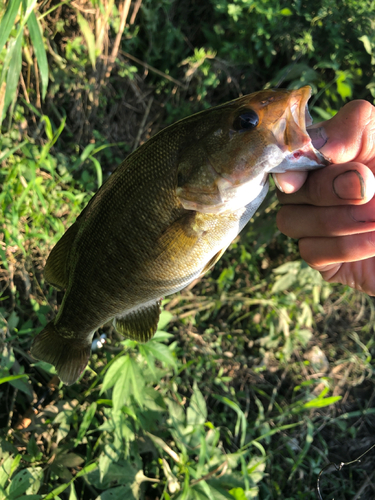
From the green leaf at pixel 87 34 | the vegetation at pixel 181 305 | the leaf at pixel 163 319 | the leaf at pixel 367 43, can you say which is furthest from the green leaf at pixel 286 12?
the leaf at pixel 163 319

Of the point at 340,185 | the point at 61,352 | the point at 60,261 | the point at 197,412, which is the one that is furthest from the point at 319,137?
the point at 197,412

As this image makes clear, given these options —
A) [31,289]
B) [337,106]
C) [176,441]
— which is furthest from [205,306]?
[337,106]

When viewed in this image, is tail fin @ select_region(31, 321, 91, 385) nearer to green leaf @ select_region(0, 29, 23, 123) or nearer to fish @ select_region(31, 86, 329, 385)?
fish @ select_region(31, 86, 329, 385)

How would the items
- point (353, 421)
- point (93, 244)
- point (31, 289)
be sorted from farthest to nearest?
point (353, 421) → point (31, 289) → point (93, 244)

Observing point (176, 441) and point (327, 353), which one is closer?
point (176, 441)

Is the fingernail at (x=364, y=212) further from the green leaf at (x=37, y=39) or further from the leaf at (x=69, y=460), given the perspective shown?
the leaf at (x=69, y=460)

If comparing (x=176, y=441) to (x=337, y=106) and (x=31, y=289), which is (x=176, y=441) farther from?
(x=337, y=106)
